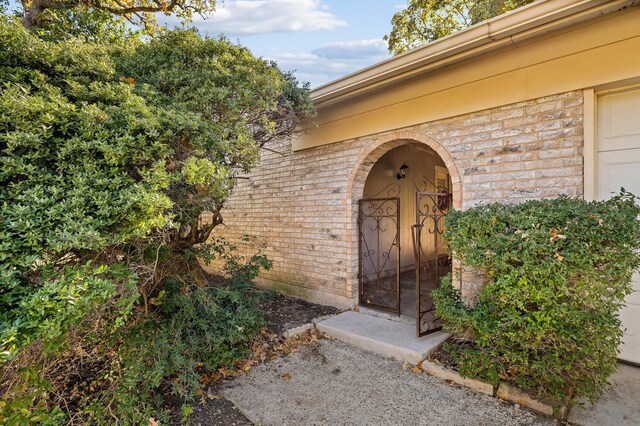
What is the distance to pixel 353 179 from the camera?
4656 mm

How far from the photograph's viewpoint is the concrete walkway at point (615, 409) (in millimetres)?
2309

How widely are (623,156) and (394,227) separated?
156 inches

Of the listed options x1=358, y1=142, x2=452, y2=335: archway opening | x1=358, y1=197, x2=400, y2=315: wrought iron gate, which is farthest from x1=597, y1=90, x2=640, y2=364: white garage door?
x1=358, y1=197, x2=400, y2=315: wrought iron gate

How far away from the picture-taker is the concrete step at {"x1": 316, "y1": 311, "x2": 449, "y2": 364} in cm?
331

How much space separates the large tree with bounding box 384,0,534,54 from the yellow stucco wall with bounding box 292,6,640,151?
20.0ft

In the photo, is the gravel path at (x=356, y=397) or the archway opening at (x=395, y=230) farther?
the archway opening at (x=395, y=230)

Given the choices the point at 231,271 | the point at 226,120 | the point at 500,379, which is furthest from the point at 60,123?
the point at 500,379

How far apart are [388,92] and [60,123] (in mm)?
3546

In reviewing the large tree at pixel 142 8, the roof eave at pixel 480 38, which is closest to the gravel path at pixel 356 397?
the roof eave at pixel 480 38

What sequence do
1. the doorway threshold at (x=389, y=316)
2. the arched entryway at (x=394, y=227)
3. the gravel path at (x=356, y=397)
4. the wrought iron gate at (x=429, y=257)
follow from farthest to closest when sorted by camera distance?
the arched entryway at (x=394, y=227) < the doorway threshold at (x=389, y=316) < the wrought iron gate at (x=429, y=257) < the gravel path at (x=356, y=397)

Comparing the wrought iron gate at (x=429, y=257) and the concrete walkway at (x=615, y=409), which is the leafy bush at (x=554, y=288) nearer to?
the concrete walkway at (x=615, y=409)

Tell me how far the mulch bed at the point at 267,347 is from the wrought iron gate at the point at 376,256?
0.72 metres

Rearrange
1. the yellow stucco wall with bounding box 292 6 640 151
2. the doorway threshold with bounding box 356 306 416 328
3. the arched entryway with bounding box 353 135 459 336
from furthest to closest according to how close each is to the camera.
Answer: the arched entryway with bounding box 353 135 459 336
the doorway threshold with bounding box 356 306 416 328
the yellow stucco wall with bounding box 292 6 640 151

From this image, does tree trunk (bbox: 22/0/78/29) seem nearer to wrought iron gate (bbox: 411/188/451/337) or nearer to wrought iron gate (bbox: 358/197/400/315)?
wrought iron gate (bbox: 358/197/400/315)
